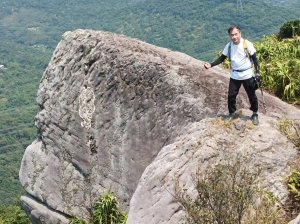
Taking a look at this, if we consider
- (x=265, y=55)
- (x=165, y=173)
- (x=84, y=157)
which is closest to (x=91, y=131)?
(x=84, y=157)

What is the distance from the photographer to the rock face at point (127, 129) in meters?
9.77

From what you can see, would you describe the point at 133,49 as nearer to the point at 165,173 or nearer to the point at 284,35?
the point at 165,173

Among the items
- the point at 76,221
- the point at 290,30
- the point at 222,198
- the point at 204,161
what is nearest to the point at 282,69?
the point at 204,161

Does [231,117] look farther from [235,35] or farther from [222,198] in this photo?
[222,198]

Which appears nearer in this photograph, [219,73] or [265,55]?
[219,73]

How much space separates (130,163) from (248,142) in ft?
15.5

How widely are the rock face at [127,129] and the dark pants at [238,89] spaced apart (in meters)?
0.32

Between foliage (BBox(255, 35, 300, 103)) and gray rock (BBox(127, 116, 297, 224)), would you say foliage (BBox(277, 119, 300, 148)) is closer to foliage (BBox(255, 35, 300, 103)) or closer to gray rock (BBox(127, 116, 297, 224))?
gray rock (BBox(127, 116, 297, 224))

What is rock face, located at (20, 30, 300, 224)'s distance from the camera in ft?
32.1

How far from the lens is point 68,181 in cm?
1522

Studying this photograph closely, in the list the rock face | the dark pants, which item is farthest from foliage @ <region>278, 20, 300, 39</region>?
the dark pants

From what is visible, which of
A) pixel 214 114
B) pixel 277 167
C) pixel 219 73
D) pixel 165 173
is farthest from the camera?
pixel 219 73

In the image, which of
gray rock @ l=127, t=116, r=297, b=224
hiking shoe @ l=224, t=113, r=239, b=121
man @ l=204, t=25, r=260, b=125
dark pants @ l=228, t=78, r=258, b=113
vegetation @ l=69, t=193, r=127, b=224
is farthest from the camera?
vegetation @ l=69, t=193, r=127, b=224

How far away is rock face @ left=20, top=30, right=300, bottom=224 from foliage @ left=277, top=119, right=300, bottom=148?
0.65ft
